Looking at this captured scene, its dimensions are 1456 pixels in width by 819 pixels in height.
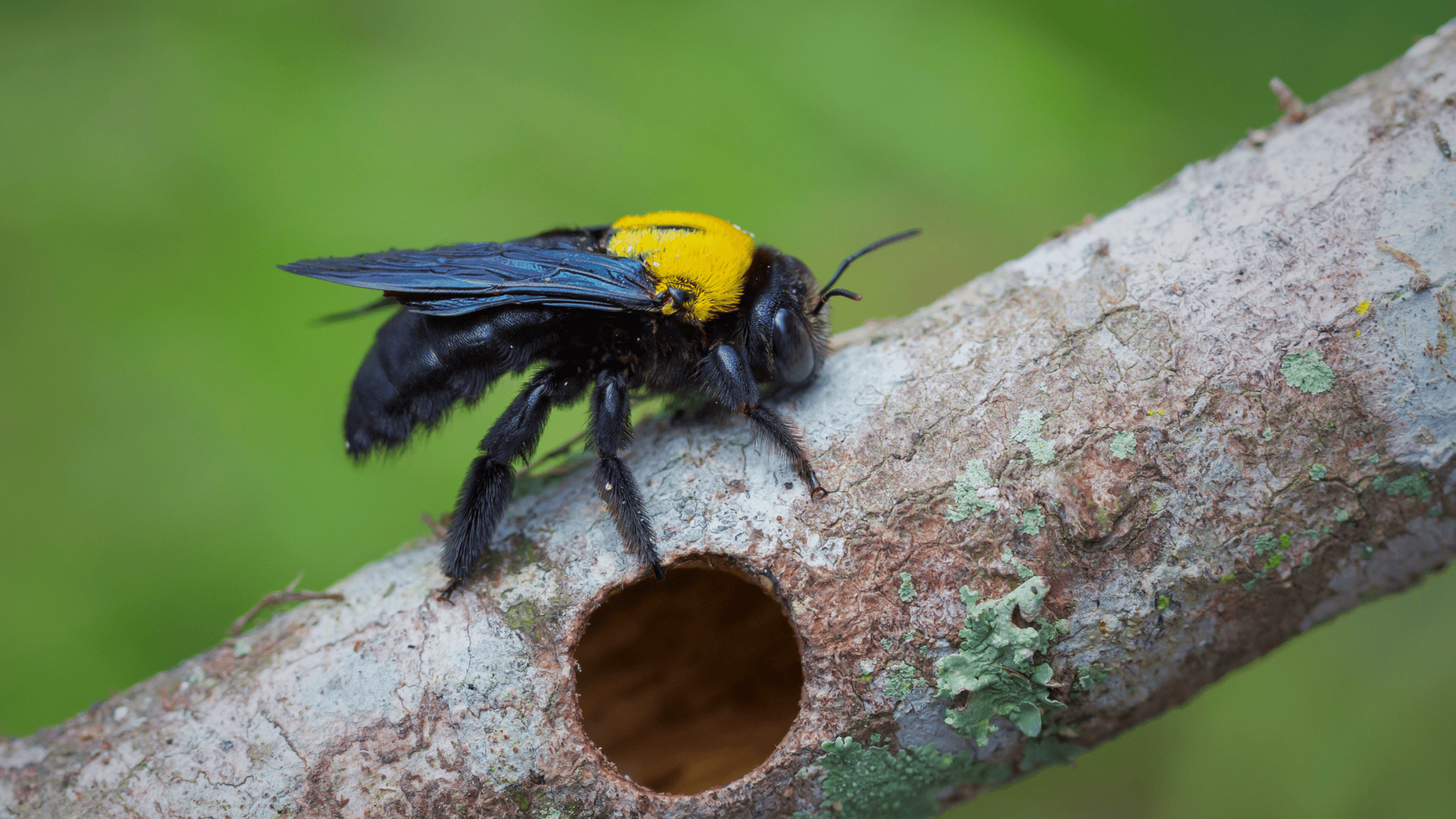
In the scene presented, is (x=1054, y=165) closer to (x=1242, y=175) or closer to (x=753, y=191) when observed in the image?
(x=753, y=191)

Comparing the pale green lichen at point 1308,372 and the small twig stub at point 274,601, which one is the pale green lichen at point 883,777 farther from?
the small twig stub at point 274,601

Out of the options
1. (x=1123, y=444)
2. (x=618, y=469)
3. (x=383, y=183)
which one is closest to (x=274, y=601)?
(x=618, y=469)

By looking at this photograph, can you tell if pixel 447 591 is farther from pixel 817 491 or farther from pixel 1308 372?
pixel 1308 372

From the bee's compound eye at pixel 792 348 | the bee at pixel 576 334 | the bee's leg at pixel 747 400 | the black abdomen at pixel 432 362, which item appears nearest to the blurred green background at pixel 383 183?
the black abdomen at pixel 432 362

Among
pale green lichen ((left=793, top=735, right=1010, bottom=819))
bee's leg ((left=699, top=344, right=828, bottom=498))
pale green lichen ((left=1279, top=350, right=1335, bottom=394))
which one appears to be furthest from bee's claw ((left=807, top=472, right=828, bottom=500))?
pale green lichen ((left=1279, top=350, right=1335, bottom=394))

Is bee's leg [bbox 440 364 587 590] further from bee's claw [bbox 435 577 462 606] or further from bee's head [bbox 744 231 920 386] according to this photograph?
bee's head [bbox 744 231 920 386]

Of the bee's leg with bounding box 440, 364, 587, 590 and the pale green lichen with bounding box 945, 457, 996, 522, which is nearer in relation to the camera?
the pale green lichen with bounding box 945, 457, 996, 522

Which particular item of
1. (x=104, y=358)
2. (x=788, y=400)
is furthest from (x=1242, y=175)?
(x=104, y=358)
